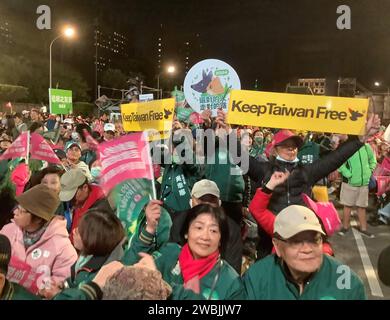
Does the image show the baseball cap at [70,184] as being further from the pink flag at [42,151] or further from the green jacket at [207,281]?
the green jacket at [207,281]

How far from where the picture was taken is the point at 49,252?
118 inches

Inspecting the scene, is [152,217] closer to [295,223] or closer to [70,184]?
[295,223]

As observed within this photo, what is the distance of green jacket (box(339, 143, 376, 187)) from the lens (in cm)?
717

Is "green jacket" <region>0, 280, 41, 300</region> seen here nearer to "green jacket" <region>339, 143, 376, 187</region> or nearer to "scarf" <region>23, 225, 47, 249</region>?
"scarf" <region>23, 225, 47, 249</region>

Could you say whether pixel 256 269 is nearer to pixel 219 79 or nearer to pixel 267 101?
pixel 267 101

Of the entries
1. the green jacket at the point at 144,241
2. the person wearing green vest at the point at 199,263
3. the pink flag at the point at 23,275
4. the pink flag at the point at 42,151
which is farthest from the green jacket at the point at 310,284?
the pink flag at the point at 42,151

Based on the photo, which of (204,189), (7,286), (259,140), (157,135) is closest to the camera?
(7,286)

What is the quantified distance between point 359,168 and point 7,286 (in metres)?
6.02

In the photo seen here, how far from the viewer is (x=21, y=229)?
3.09m

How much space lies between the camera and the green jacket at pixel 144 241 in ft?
8.87

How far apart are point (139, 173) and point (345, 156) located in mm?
1842

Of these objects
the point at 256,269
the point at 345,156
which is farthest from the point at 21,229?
the point at 345,156

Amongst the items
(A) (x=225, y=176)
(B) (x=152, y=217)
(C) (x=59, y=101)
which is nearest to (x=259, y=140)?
(A) (x=225, y=176)
